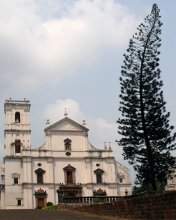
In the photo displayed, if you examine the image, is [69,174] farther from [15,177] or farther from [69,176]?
[15,177]

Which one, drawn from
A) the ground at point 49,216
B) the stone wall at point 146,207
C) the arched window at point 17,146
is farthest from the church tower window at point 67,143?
the stone wall at point 146,207

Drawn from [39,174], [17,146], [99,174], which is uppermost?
[17,146]

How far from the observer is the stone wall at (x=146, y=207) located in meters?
15.6

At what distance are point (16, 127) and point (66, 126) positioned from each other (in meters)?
5.88

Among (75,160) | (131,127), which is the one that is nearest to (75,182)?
(75,160)

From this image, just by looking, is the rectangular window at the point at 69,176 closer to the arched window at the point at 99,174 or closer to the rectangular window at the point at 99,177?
the arched window at the point at 99,174

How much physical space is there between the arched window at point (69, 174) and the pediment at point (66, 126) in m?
4.45

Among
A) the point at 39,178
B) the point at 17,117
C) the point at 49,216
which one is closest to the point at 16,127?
the point at 17,117

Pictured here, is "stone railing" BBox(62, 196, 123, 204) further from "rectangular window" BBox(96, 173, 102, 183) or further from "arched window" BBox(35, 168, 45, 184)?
"rectangular window" BBox(96, 173, 102, 183)

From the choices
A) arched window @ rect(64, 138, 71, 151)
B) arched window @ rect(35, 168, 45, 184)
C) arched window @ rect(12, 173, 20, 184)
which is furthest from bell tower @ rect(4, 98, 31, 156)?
arched window @ rect(64, 138, 71, 151)

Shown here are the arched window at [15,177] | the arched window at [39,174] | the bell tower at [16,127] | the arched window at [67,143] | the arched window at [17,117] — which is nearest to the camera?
the arched window at [15,177]

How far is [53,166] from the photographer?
167 feet

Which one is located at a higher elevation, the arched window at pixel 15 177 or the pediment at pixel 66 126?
the pediment at pixel 66 126

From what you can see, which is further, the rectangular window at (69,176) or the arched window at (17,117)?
the arched window at (17,117)
